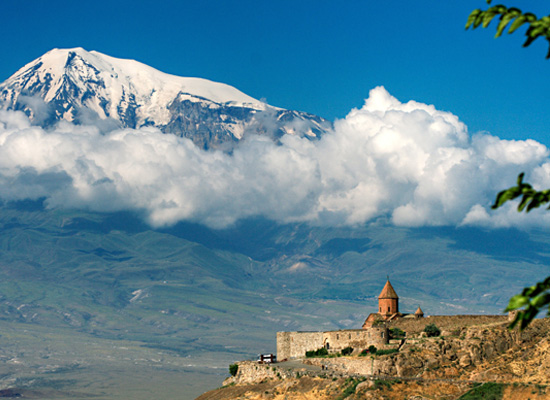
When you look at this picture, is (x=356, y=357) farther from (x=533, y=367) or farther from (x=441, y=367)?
(x=533, y=367)

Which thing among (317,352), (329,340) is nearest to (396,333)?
(329,340)

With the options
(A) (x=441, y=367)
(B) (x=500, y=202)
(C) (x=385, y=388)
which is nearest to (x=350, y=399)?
(C) (x=385, y=388)

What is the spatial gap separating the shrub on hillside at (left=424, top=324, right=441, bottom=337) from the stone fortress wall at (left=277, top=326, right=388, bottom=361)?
4.32 meters

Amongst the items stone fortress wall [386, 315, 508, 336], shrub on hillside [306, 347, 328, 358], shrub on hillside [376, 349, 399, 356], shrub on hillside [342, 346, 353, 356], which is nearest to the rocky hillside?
shrub on hillside [376, 349, 399, 356]

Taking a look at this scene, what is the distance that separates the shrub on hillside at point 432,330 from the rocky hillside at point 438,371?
1447 mm

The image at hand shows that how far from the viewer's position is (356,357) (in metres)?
77.7

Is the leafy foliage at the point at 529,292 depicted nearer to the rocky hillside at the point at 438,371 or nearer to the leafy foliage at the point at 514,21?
the leafy foliage at the point at 514,21

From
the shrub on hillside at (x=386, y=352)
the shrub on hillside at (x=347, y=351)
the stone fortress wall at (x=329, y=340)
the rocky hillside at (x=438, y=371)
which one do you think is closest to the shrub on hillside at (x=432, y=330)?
the rocky hillside at (x=438, y=371)

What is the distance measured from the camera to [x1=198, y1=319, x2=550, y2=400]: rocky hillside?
66644 mm

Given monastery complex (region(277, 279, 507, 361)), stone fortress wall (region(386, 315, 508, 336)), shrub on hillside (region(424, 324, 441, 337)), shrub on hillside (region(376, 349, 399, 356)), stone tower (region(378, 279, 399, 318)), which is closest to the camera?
shrub on hillside (region(376, 349, 399, 356))

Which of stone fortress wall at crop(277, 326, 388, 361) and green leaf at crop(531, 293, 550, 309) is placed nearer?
green leaf at crop(531, 293, 550, 309)

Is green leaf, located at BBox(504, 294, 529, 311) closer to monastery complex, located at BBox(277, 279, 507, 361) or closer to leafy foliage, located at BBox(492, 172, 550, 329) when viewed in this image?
leafy foliage, located at BBox(492, 172, 550, 329)

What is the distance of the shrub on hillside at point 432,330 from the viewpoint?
270 ft

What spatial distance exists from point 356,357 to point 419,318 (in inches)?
619
